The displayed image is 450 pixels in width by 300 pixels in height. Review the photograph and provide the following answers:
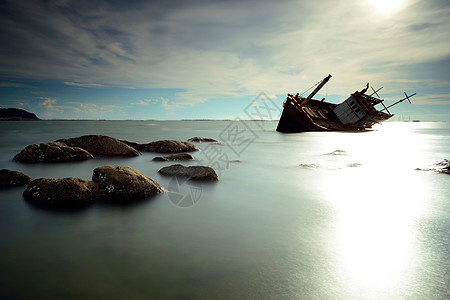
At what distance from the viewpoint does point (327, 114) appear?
48094 mm

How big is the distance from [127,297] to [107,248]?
1.43 meters

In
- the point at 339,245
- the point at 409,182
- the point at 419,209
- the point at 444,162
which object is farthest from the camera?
the point at 444,162

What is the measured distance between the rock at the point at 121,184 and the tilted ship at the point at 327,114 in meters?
33.6

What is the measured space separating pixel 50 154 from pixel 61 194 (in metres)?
7.09

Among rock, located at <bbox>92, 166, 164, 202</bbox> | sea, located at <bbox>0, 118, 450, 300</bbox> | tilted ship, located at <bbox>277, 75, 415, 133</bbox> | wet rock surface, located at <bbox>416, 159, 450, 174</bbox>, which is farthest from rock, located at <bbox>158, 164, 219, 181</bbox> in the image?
tilted ship, located at <bbox>277, 75, 415, 133</bbox>

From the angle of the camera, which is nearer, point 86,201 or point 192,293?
point 192,293

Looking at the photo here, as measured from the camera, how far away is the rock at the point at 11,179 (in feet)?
24.7

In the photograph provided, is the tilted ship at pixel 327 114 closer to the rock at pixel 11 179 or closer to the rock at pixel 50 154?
the rock at pixel 50 154

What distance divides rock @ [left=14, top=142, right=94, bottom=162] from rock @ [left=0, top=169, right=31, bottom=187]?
164 inches

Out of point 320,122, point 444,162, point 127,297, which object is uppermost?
point 320,122

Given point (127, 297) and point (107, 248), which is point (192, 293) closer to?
point (127, 297)

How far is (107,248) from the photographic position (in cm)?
437

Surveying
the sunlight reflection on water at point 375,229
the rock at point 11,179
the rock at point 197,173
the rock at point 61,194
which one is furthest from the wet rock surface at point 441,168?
the rock at point 11,179

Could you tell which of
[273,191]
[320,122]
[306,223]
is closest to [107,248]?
[306,223]
